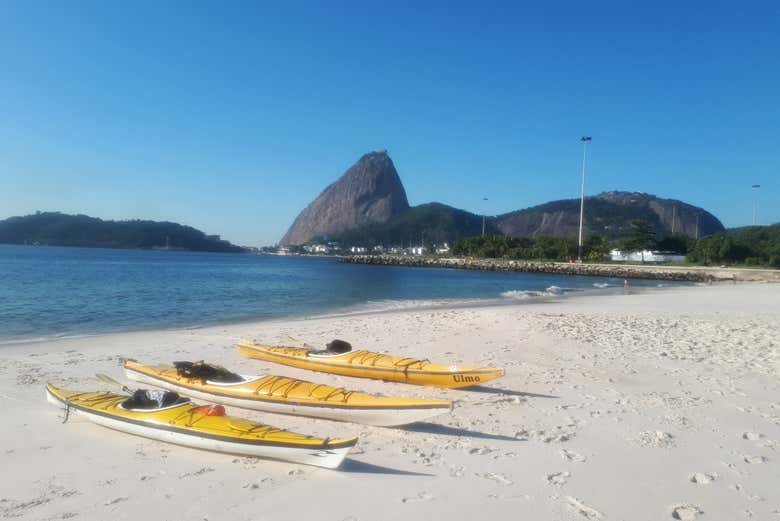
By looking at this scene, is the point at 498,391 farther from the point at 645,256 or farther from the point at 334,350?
the point at 645,256

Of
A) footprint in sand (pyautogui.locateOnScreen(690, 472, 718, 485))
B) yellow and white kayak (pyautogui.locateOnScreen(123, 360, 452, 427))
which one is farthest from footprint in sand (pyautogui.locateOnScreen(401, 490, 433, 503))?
footprint in sand (pyautogui.locateOnScreen(690, 472, 718, 485))

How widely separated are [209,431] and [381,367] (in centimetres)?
368

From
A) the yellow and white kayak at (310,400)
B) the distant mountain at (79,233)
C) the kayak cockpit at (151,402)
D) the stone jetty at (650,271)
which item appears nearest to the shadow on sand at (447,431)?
the yellow and white kayak at (310,400)

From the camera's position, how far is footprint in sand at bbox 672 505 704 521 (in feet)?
13.3

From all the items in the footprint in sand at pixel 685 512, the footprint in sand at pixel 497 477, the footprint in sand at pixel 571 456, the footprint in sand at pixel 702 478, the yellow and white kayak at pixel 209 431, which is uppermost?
the yellow and white kayak at pixel 209 431

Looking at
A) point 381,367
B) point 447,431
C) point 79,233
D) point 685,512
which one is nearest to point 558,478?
point 685,512

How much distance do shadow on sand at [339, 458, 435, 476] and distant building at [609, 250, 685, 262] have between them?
272 ft

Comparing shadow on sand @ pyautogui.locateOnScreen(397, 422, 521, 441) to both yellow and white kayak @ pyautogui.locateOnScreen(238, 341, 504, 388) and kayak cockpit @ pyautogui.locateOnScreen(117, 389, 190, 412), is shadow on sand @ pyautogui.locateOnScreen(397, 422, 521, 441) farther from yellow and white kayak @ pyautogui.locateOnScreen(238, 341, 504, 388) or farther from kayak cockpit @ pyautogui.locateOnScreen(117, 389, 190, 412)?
kayak cockpit @ pyautogui.locateOnScreen(117, 389, 190, 412)

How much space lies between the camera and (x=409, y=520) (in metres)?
4.02

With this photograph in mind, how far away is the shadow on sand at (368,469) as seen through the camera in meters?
4.91

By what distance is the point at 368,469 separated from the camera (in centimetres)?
500

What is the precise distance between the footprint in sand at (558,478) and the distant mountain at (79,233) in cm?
18411

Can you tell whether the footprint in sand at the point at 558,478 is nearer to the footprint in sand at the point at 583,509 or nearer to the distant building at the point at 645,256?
the footprint in sand at the point at 583,509

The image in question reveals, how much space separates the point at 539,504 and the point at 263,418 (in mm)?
3712
